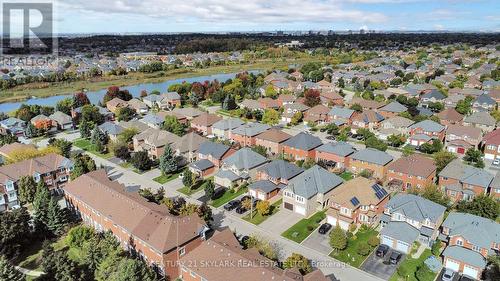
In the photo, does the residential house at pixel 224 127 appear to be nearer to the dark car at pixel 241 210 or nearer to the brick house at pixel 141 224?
the dark car at pixel 241 210

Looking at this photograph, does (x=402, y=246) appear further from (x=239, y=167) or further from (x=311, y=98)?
(x=311, y=98)

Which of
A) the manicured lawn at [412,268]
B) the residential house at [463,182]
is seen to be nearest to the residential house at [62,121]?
the manicured lawn at [412,268]

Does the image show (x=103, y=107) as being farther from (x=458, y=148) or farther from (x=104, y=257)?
(x=458, y=148)

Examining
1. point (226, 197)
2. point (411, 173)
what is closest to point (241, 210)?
point (226, 197)

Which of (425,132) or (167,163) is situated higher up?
(425,132)

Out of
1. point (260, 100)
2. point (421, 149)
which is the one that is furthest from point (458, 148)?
point (260, 100)

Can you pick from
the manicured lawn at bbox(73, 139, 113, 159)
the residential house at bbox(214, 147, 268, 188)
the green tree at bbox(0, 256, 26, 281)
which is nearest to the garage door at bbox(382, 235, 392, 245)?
the residential house at bbox(214, 147, 268, 188)

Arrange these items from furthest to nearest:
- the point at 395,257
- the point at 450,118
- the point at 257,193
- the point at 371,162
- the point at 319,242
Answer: the point at 450,118 → the point at 371,162 → the point at 257,193 → the point at 319,242 → the point at 395,257
